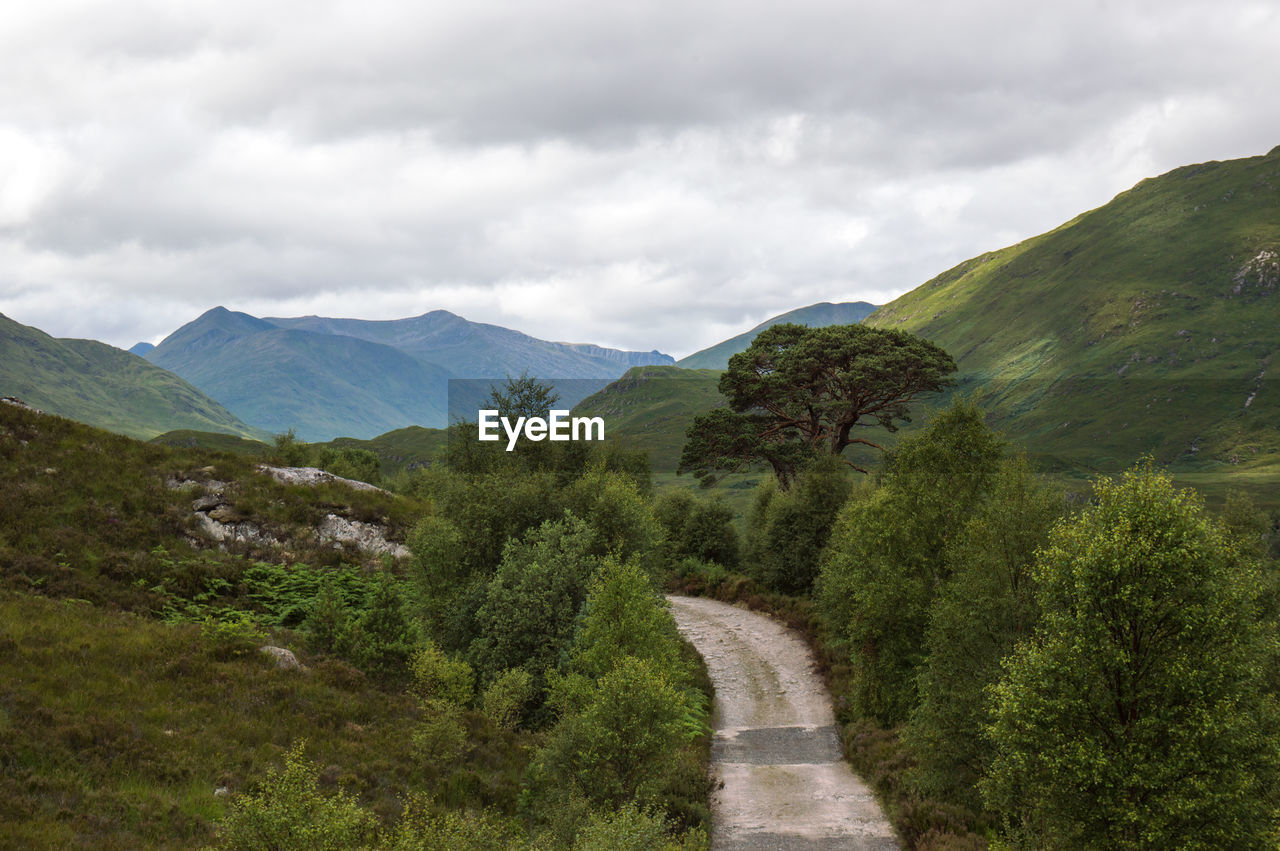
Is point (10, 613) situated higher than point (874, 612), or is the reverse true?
point (10, 613)

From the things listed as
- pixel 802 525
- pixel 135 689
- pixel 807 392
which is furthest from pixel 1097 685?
pixel 807 392

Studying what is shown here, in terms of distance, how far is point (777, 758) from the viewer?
33.9 metres

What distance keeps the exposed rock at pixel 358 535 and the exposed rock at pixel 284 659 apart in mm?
14429

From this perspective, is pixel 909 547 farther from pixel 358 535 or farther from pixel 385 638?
pixel 358 535

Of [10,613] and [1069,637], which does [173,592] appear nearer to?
[10,613]

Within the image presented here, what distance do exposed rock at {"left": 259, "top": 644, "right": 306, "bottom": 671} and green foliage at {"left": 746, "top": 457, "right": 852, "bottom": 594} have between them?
38.8m

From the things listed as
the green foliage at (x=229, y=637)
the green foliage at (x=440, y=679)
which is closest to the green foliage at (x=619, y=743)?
the green foliage at (x=440, y=679)

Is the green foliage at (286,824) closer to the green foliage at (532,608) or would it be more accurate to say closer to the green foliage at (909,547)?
the green foliage at (532,608)

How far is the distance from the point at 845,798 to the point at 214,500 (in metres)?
37.9

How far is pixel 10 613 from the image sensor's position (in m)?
25.3

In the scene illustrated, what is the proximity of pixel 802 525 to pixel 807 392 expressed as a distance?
1184 cm

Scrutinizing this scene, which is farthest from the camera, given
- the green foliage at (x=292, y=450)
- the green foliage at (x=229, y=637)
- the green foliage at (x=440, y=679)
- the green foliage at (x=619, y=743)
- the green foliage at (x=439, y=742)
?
the green foliage at (x=292, y=450)

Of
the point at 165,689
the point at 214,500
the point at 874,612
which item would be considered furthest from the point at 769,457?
the point at 165,689

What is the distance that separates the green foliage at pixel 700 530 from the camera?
79812 mm
